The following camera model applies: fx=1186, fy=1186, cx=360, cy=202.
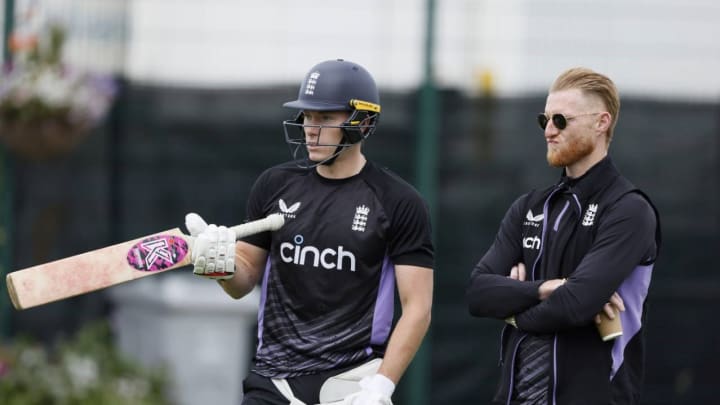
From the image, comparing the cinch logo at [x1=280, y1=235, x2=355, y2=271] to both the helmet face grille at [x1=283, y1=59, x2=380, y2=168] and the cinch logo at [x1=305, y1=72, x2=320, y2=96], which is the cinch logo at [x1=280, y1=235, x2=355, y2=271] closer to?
the helmet face grille at [x1=283, y1=59, x2=380, y2=168]

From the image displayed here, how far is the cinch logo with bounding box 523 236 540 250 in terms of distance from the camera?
4.22 metres

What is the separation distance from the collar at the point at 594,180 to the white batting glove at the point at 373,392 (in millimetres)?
951

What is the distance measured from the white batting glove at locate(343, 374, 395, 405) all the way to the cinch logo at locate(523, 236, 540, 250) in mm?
694

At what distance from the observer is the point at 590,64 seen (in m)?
7.55

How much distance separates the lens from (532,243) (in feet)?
13.9

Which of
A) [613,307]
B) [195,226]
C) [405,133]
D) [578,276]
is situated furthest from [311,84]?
[405,133]

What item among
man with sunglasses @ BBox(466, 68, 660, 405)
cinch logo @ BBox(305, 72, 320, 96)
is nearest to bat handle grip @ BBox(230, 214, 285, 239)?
cinch logo @ BBox(305, 72, 320, 96)

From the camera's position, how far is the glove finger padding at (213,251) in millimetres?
4152

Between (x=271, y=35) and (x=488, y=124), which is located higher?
(x=271, y=35)

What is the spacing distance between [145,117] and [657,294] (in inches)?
137

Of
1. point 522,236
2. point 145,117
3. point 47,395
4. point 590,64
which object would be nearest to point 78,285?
point 522,236

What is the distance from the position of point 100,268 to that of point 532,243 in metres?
1.52

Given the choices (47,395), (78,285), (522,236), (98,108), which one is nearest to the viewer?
(78,285)

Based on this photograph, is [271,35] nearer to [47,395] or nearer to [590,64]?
[590,64]
